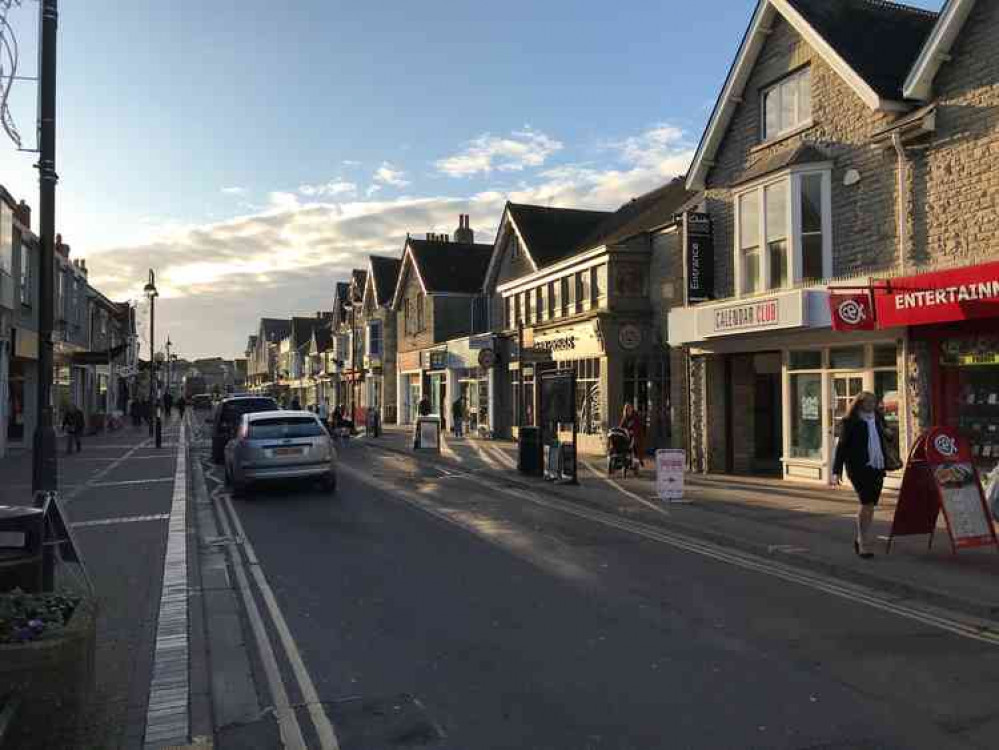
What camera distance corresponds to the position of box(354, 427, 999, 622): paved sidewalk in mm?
7859

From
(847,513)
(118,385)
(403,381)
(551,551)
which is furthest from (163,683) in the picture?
(118,385)

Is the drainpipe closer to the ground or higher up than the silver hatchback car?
higher up

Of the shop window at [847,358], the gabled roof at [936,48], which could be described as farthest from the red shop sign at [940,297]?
the gabled roof at [936,48]

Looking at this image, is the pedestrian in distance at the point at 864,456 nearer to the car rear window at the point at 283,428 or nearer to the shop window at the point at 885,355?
the shop window at the point at 885,355

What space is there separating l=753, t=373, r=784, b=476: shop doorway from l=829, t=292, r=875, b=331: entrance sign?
7.01 metres

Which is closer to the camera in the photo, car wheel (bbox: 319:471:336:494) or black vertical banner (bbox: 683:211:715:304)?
car wheel (bbox: 319:471:336:494)

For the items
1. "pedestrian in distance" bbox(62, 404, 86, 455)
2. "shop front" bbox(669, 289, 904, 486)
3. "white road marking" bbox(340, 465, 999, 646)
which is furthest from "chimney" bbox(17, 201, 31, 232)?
"shop front" bbox(669, 289, 904, 486)

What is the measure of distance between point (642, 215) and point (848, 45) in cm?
1296

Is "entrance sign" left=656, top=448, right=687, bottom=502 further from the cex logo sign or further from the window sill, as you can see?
the window sill

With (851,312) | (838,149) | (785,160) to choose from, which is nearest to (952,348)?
(851,312)

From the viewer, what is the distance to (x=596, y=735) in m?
4.52

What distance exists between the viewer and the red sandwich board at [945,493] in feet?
29.2

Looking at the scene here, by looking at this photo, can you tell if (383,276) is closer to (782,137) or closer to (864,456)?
(782,137)

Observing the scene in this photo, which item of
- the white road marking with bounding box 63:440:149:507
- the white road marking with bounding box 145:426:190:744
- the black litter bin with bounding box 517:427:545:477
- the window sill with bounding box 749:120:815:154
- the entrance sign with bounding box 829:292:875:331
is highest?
the window sill with bounding box 749:120:815:154
